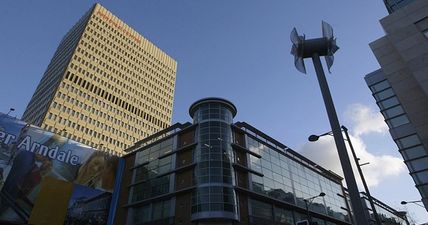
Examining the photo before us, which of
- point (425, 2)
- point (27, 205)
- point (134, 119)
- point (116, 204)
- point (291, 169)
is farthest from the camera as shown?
point (134, 119)

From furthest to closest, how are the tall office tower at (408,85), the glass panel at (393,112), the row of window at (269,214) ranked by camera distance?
1. the row of window at (269,214)
2. the glass panel at (393,112)
3. the tall office tower at (408,85)

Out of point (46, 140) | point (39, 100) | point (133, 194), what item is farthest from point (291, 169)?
point (39, 100)

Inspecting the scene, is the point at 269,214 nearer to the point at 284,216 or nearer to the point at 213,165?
the point at 284,216

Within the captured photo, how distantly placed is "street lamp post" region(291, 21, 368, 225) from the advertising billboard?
144 ft

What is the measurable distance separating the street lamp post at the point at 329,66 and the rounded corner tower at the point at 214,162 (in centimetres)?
2973

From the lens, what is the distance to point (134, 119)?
121 m

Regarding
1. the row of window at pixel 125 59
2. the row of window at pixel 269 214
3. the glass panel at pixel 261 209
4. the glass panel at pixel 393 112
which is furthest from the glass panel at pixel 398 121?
the row of window at pixel 125 59

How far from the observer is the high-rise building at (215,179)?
134ft

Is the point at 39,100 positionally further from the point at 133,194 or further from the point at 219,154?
the point at 219,154

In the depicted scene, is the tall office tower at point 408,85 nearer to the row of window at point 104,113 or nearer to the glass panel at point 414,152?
the glass panel at point 414,152

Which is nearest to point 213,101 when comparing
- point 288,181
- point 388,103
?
point 288,181

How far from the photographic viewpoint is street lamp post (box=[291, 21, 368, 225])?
29.2 feet

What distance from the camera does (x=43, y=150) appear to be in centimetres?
4766

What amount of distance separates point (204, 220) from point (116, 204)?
70.0 feet
